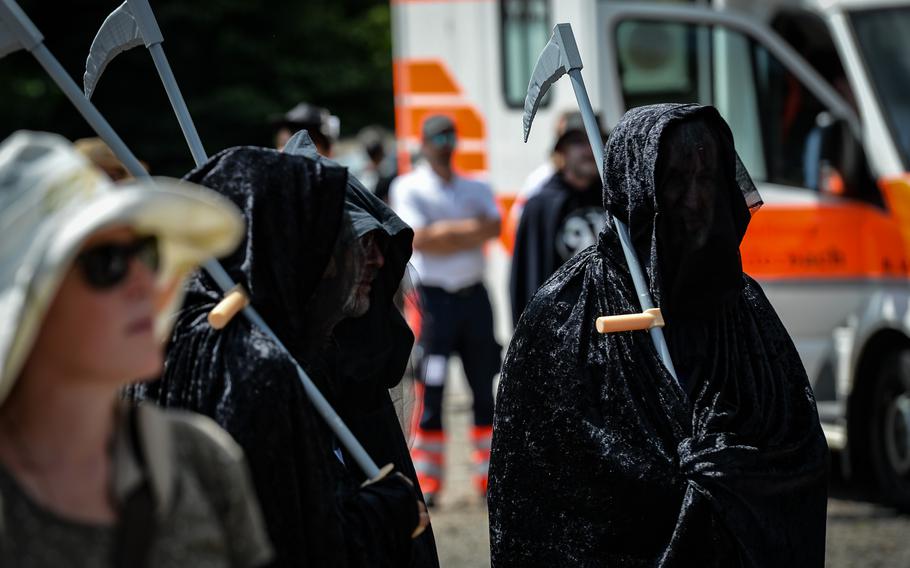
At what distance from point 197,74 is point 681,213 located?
66.1ft

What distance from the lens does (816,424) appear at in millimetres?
3449

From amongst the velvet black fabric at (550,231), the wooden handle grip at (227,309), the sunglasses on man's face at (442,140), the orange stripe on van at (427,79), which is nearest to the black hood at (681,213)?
the wooden handle grip at (227,309)

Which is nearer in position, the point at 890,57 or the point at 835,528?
the point at 835,528

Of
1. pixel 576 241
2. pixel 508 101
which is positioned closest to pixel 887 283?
pixel 576 241

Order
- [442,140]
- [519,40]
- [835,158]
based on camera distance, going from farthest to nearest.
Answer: [519,40]
[442,140]
[835,158]

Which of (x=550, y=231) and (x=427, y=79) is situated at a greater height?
(x=427, y=79)

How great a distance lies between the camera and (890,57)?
7492 mm

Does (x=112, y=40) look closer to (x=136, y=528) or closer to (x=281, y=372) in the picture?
(x=281, y=372)

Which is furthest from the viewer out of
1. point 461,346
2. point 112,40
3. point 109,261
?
point 461,346

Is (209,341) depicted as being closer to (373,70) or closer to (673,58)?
(673,58)

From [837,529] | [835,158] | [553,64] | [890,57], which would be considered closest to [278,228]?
[553,64]

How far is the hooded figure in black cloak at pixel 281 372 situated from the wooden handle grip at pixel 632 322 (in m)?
0.67

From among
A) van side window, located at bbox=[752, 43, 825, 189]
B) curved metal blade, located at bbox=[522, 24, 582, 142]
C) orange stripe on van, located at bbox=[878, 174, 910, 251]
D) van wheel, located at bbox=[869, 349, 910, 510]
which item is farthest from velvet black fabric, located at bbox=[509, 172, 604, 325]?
curved metal blade, located at bbox=[522, 24, 582, 142]

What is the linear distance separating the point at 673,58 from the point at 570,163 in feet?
4.22
